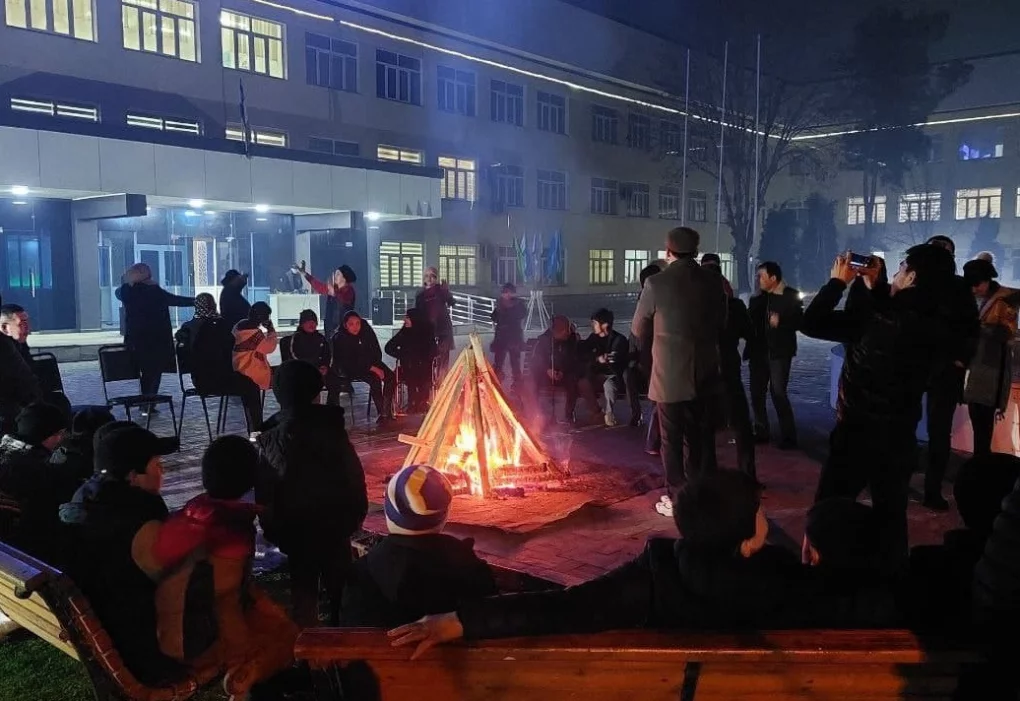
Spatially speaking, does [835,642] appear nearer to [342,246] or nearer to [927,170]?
[342,246]

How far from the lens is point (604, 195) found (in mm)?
40281

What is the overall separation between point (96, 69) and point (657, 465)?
21.1 meters

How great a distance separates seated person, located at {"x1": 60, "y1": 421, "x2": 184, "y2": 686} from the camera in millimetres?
3143

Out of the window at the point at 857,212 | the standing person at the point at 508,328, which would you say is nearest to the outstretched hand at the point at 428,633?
the standing person at the point at 508,328

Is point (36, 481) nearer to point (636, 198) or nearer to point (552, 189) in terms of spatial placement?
point (552, 189)

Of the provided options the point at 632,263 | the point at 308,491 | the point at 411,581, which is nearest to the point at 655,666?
the point at 411,581

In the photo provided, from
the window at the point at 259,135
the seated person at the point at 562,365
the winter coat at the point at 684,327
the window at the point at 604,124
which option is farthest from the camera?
the window at the point at 604,124

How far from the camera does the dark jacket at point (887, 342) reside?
14.3 ft

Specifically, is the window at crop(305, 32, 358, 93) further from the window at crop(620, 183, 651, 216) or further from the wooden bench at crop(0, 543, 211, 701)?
the wooden bench at crop(0, 543, 211, 701)

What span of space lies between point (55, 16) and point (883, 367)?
23.7 metres

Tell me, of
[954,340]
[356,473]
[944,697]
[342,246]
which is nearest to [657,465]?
[954,340]

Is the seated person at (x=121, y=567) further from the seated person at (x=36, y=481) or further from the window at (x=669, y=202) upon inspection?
the window at (x=669, y=202)

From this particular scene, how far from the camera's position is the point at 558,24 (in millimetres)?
38250

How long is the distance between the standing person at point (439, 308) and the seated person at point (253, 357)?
3.24 m
